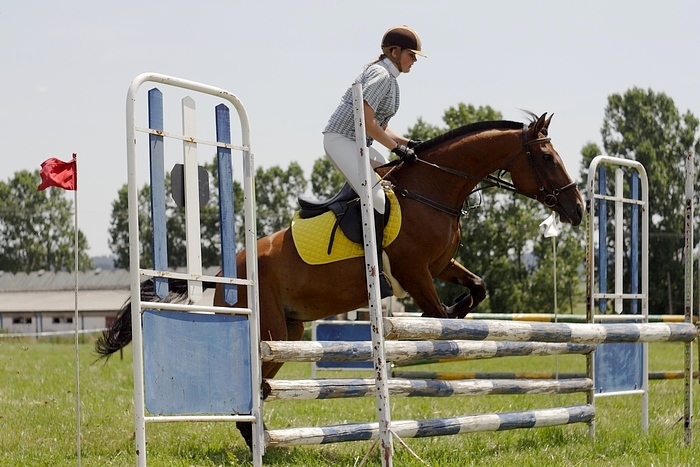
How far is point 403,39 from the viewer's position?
681 cm

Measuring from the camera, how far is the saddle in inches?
268

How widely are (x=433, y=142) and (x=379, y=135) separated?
749 mm

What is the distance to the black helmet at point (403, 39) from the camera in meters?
6.81

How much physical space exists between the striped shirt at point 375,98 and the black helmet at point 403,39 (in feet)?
0.43

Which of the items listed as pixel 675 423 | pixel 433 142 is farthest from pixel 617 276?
pixel 433 142

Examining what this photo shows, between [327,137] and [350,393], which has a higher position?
[327,137]

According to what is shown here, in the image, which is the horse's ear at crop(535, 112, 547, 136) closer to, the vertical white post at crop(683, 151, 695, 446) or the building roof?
the vertical white post at crop(683, 151, 695, 446)

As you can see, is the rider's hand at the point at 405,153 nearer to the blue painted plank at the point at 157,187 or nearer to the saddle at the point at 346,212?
the saddle at the point at 346,212

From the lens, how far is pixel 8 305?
240 feet

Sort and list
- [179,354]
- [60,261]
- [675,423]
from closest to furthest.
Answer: [179,354], [675,423], [60,261]

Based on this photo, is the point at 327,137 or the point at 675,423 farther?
the point at 675,423

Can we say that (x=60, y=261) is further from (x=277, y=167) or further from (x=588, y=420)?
(x=588, y=420)

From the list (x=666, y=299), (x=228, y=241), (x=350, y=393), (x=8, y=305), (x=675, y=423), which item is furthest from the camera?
(x=8, y=305)

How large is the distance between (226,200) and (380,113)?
2.11 meters
